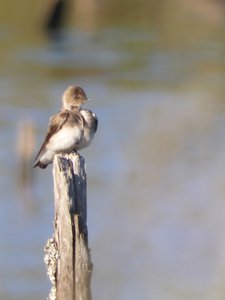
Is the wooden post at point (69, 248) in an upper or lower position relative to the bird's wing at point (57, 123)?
lower

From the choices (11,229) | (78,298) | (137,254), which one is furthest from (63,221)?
(11,229)

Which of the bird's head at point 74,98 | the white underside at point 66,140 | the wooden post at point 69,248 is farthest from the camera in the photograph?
the bird's head at point 74,98

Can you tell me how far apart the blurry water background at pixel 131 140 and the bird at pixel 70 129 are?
100cm

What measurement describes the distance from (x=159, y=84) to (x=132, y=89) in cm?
56

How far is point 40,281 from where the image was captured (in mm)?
9891

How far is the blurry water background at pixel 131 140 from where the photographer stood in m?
9.37

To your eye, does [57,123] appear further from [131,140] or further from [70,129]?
[131,140]

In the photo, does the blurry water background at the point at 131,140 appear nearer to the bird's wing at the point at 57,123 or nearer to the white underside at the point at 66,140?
the white underside at the point at 66,140

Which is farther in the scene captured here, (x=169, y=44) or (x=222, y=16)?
(x=222, y=16)

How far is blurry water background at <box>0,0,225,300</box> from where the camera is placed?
937 centimetres

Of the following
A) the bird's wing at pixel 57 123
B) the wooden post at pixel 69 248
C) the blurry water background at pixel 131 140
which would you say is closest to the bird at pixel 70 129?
the bird's wing at pixel 57 123

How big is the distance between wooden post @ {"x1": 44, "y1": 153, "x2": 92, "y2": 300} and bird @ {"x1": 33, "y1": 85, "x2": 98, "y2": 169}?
1209 mm

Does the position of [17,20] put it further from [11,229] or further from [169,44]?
[11,229]

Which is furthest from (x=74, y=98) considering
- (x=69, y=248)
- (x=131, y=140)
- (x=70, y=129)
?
(x=131, y=140)
